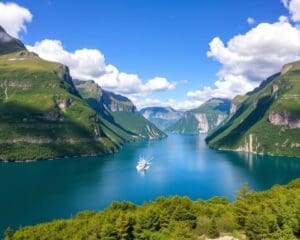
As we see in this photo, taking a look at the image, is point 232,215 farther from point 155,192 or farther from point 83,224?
point 155,192

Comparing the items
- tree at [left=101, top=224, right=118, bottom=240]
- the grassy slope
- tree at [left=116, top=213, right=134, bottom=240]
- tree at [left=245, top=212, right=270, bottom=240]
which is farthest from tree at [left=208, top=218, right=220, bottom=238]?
tree at [left=101, top=224, right=118, bottom=240]

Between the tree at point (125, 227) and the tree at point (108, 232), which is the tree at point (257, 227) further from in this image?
the tree at point (108, 232)

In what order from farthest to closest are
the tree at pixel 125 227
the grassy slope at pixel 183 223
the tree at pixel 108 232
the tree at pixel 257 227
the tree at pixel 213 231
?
the tree at pixel 213 231, the tree at pixel 125 227, the tree at pixel 108 232, the grassy slope at pixel 183 223, the tree at pixel 257 227

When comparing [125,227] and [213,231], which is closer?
[125,227]

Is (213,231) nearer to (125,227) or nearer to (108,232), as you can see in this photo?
(125,227)

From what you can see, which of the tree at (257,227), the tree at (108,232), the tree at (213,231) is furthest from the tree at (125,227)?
the tree at (257,227)

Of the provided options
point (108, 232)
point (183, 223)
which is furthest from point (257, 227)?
point (108, 232)

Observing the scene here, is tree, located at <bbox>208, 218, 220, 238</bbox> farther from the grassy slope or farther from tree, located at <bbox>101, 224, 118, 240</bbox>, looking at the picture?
tree, located at <bbox>101, 224, 118, 240</bbox>

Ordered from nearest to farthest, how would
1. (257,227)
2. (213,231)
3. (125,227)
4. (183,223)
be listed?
(257,227) → (125,227) → (213,231) → (183,223)

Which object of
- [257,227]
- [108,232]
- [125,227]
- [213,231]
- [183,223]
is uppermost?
[257,227]

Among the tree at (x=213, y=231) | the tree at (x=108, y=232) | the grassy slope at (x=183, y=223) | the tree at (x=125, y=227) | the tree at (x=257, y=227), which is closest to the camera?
the tree at (x=257, y=227)
